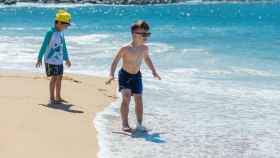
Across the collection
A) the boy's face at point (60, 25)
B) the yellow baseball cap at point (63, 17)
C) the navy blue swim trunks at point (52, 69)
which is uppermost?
the yellow baseball cap at point (63, 17)

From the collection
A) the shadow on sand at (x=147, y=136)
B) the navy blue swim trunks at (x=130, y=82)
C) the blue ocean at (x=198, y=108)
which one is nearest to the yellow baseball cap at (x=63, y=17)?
the blue ocean at (x=198, y=108)

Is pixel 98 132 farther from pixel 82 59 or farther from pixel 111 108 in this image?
pixel 82 59

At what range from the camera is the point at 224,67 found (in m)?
14.7

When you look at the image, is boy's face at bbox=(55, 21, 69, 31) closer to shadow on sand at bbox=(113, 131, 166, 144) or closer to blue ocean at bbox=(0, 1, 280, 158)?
blue ocean at bbox=(0, 1, 280, 158)

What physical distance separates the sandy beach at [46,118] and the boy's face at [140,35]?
110 cm

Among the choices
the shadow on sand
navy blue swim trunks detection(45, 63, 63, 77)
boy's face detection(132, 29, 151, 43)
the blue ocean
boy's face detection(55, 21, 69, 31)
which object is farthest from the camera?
navy blue swim trunks detection(45, 63, 63, 77)

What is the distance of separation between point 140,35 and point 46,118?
1.41m

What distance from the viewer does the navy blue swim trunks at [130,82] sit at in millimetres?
7504

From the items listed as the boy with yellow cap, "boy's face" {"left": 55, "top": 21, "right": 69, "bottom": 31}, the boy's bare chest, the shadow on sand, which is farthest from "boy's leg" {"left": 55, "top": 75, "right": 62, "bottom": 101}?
the shadow on sand

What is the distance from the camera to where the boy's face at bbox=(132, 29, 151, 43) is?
730 cm

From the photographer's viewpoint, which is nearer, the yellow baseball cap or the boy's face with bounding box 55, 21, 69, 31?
the yellow baseball cap

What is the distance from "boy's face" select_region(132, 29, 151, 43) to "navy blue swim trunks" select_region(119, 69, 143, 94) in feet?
1.34

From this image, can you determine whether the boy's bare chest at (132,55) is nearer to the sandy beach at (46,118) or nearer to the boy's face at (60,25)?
the sandy beach at (46,118)

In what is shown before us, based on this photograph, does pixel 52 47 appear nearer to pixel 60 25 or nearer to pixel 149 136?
Result: pixel 60 25
